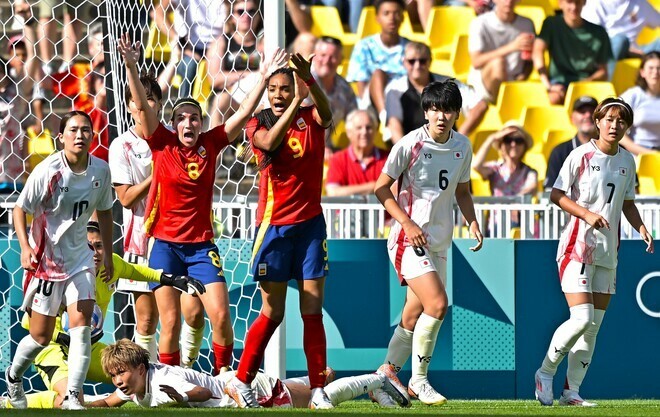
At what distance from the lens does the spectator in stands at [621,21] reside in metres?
13.8

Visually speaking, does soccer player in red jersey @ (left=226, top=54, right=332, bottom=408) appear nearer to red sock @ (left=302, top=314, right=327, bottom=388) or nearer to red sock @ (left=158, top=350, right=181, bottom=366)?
red sock @ (left=302, top=314, right=327, bottom=388)

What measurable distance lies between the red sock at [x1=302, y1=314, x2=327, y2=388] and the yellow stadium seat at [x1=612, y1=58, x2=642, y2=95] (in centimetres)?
797

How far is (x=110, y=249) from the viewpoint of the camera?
6.91 m

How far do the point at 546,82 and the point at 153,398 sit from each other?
7.96m

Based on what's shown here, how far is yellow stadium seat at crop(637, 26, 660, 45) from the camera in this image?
14.0m

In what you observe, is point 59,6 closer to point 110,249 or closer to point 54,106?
point 54,106

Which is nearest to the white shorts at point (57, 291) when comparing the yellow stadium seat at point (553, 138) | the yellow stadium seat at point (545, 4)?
the yellow stadium seat at point (553, 138)

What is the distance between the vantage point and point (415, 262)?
7.21m

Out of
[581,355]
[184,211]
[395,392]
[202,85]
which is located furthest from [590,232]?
[202,85]

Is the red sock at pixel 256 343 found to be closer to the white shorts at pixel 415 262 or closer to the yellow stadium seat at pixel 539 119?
the white shorts at pixel 415 262

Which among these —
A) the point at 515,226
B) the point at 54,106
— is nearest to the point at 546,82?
the point at 515,226

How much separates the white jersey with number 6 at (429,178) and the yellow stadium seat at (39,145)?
5786mm

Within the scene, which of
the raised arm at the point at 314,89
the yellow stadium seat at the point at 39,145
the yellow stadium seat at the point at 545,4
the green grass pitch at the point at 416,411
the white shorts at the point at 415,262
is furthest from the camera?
the yellow stadium seat at the point at 545,4

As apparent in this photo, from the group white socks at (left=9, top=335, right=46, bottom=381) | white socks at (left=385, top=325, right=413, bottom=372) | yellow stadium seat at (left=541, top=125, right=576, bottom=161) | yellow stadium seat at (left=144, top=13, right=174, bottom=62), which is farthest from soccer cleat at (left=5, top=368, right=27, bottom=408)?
yellow stadium seat at (left=541, top=125, right=576, bottom=161)
